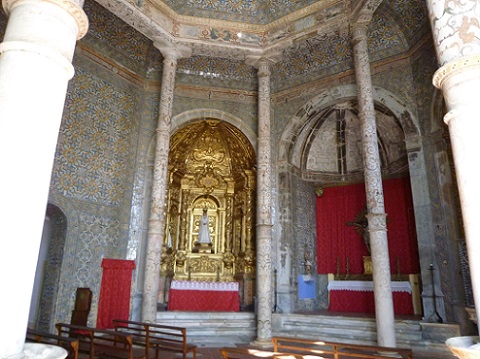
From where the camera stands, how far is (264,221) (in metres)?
9.52

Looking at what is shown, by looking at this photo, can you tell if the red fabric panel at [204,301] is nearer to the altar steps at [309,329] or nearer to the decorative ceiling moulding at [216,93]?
the altar steps at [309,329]

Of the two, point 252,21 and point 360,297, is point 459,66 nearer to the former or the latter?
point 252,21

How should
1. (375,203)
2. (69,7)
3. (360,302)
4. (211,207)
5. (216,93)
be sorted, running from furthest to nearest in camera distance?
1. (211,207)
2. (216,93)
3. (360,302)
4. (375,203)
5. (69,7)

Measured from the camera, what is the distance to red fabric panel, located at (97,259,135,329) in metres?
9.73

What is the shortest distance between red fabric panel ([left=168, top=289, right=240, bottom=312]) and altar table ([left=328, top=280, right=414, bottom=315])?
3067 mm

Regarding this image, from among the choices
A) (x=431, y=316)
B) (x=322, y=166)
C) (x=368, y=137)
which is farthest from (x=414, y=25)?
(x=431, y=316)

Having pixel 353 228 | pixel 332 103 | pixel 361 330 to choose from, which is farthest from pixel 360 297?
pixel 332 103

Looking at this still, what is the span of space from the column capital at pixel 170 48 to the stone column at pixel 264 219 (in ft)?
6.58

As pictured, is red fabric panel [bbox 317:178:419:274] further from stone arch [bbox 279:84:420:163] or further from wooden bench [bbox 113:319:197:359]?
wooden bench [bbox 113:319:197:359]

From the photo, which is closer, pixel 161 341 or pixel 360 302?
pixel 161 341

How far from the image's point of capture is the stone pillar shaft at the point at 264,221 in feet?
29.4

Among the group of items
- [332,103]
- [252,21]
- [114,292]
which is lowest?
[114,292]

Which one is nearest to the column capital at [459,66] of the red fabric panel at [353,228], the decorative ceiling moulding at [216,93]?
the red fabric panel at [353,228]

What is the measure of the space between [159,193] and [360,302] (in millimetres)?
6767
